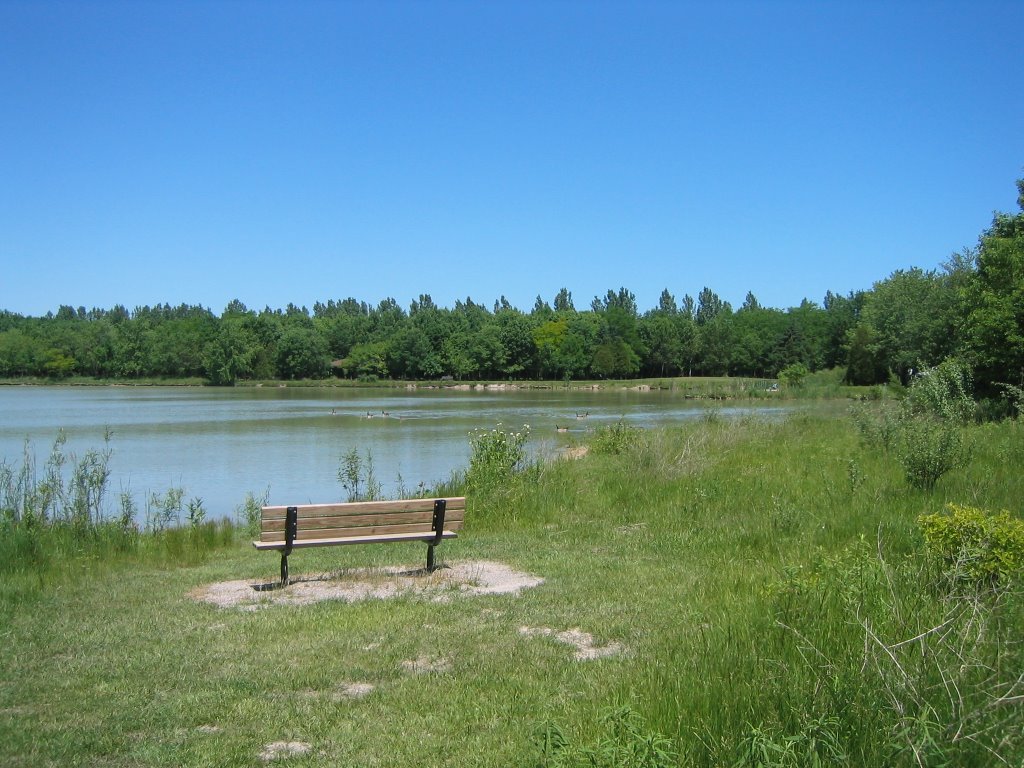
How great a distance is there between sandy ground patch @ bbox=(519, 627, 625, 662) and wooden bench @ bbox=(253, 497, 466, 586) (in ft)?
9.20

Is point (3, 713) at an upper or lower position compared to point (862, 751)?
lower

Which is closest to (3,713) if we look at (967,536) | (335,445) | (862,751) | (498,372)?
(862,751)

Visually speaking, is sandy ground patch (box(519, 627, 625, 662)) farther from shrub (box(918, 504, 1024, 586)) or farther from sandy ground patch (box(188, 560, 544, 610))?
shrub (box(918, 504, 1024, 586))

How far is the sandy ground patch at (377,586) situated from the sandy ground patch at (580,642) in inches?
52.1

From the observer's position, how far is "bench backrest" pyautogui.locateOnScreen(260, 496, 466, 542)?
28.0 feet

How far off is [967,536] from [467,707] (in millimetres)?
3941

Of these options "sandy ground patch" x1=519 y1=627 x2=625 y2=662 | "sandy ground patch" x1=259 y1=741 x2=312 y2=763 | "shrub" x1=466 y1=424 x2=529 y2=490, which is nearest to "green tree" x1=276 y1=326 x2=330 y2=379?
"shrub" x1=466 y1=424 x2=529 y2=490

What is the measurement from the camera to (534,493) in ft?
44.3

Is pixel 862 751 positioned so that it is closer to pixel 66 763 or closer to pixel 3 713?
pixel 66 763

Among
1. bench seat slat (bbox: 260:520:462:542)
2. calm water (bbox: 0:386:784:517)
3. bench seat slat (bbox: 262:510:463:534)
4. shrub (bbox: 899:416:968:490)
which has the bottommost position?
calm water (bbox: 0:386:784:517)

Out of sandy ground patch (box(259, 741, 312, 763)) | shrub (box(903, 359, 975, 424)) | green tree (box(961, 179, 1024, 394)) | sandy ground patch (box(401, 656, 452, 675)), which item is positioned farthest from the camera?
green tree (box(961, 179, 1024, 394))

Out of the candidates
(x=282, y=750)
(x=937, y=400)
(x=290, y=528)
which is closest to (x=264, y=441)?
(x=290, y=528)

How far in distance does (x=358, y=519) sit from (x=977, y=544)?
19.3 feet

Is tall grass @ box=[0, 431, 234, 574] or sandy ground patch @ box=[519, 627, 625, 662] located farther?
tall grass @ box=[0, 431, 234, 574]
